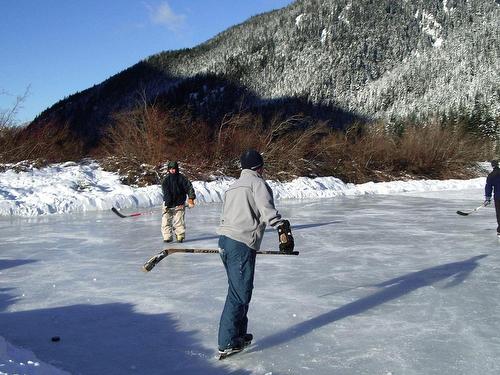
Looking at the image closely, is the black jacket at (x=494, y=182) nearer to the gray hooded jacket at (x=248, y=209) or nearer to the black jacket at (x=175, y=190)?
the black jacket at (x=175, y=190)

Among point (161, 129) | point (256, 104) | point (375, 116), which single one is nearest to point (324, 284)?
point (161, 129)

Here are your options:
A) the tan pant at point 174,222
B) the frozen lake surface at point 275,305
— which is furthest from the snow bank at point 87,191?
the tan pant at point 174,222

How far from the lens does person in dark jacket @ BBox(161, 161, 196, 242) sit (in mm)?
8594

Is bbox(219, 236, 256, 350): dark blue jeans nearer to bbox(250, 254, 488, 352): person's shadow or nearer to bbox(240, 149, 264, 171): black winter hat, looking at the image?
bbox(250, 254, 488, 352): person's shadow

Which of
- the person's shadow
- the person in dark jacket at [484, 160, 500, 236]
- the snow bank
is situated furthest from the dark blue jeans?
the snow bank

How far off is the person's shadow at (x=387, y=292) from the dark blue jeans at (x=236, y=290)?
27 cm

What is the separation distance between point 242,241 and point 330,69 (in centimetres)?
9409

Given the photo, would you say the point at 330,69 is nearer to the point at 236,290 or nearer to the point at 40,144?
the point at 40,144

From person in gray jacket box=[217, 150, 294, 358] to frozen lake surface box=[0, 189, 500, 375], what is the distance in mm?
199

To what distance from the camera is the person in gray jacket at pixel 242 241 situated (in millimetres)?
3668

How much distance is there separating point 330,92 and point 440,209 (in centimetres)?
7568

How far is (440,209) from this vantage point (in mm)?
14258

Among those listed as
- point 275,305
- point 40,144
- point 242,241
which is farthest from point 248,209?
point 40,144

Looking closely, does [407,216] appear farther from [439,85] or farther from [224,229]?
[439,85]
